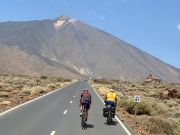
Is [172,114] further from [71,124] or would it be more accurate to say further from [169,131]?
[71,124]

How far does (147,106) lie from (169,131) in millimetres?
10009

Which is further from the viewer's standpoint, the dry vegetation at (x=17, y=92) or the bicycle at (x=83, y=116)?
the dry vegetation at (x=17, y=92)

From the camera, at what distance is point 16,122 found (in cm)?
1914

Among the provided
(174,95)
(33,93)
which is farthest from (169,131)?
(174,95)

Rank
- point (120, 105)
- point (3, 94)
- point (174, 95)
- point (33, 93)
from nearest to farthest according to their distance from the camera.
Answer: point (120, 105) < point (3, 94) < point (33, 93) < point (174, 95)

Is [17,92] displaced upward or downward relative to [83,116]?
upward

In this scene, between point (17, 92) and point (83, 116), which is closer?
point (83, 116)

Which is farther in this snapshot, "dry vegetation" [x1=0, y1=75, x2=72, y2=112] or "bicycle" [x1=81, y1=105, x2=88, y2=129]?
"dry vegetation" [x1=0, y1=75, x2=72, y2=112]

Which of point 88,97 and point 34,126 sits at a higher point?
point 88,97

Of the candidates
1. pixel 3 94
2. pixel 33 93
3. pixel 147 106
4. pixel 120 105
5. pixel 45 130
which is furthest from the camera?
pixel 33 93

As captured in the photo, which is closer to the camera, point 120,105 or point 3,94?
point 120,105

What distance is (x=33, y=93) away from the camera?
47.7 metres

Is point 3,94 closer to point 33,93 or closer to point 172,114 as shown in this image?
point 33,93

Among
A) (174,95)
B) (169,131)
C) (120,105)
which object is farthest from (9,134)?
(174,95)
